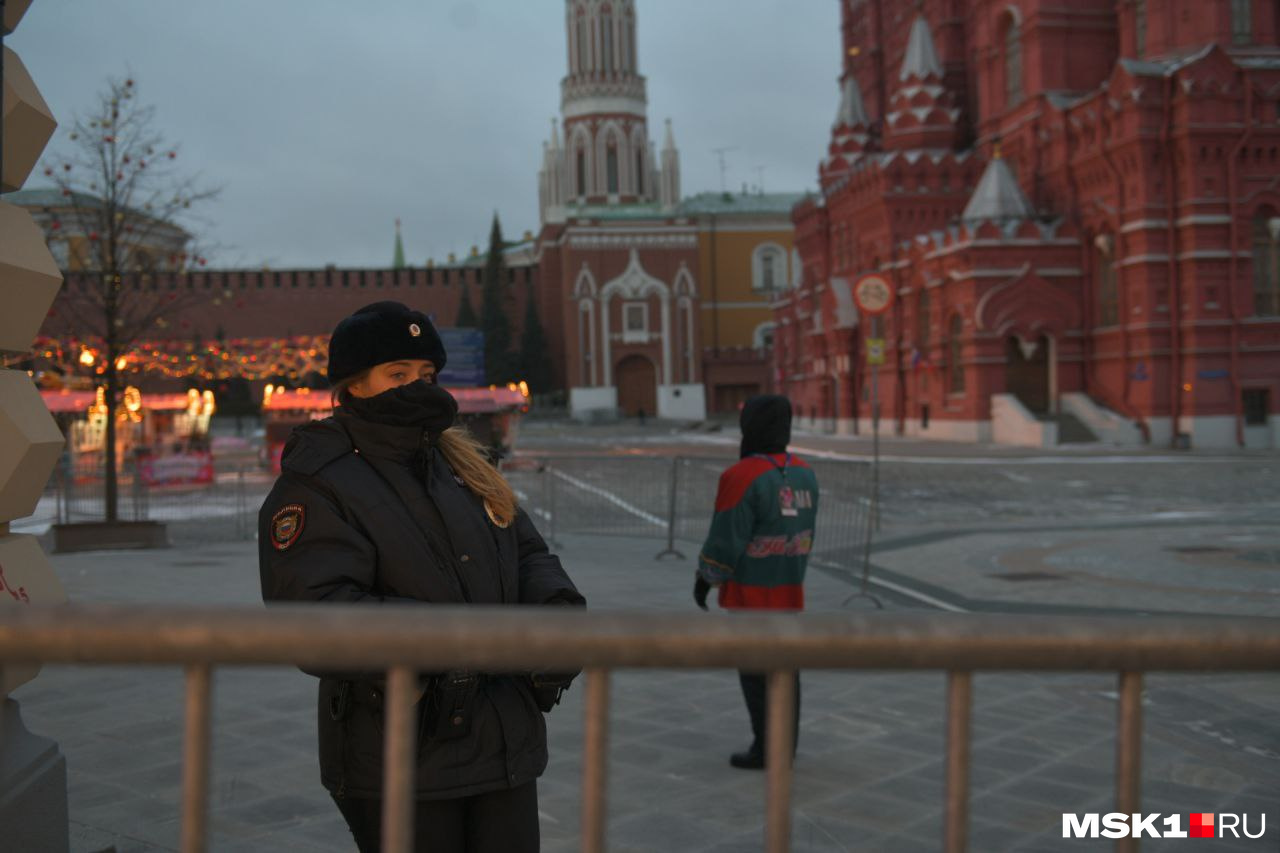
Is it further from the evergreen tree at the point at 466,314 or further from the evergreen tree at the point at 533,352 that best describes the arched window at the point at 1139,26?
the evergreen tree at the point at 466,314

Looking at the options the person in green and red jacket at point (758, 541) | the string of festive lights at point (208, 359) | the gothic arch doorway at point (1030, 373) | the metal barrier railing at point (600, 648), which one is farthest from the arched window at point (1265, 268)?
the metal barrier railing at point (600, 648)

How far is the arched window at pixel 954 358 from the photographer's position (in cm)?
4122

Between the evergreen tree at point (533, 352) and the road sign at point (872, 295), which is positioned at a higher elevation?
the evergreen tree at point (533, 352)

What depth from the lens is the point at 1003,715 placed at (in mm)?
6383

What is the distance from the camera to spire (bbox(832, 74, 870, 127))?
55.9 m

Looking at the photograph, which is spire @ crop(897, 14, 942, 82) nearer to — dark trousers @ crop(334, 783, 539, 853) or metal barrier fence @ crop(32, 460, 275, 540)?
metal barrier fence @ crop(32, 460, 275, 540)

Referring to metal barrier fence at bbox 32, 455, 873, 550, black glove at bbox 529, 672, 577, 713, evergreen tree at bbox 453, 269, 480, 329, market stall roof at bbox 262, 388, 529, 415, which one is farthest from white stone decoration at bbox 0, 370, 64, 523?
evergreen tree at bbox 453, 269, 480, 329

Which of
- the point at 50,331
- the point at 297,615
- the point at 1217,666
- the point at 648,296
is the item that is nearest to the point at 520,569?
the point at 297,615

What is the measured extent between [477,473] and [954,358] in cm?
4009

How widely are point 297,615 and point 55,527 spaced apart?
14475 mm

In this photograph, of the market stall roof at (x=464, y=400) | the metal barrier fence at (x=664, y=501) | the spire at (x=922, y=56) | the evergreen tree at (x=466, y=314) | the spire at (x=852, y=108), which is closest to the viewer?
the metal barrier fence at (x=664, y=501)

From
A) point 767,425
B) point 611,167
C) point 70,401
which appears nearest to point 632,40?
point 611,167

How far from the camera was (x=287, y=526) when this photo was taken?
289 centimetres

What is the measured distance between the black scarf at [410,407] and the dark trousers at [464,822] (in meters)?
0.92
